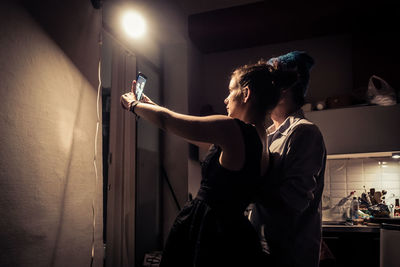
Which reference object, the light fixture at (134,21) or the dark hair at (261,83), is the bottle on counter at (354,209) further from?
the light fixture at (134,21)

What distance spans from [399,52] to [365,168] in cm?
115

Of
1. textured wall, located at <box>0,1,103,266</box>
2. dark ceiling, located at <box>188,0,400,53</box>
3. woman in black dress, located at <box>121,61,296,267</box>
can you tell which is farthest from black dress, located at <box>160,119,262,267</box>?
dark ceiling, located at <box>188,0,400,53</box>

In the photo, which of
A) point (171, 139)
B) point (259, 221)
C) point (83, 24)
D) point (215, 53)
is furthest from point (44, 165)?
point (215, 53)

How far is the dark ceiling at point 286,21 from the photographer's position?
2855mm

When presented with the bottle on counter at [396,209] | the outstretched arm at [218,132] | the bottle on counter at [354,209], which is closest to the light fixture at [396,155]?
the bottle on counter at [396,209]

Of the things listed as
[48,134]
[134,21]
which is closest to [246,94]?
[48,134]

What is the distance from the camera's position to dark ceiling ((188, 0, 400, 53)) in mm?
2855

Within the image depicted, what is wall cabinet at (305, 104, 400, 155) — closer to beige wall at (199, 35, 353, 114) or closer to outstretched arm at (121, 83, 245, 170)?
beige wall at (199, 35, 353, 114)

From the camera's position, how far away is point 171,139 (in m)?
3.29

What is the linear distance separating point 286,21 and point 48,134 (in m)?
2.40

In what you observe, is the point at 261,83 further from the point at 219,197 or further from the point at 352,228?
the point at 352,228

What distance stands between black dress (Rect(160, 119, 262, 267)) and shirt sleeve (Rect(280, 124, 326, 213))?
168 mm

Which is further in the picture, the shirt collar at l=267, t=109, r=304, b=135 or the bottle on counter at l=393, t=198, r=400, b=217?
the bottle on counter at l=393, t=198, r=400, b=217

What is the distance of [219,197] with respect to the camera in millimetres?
1026
